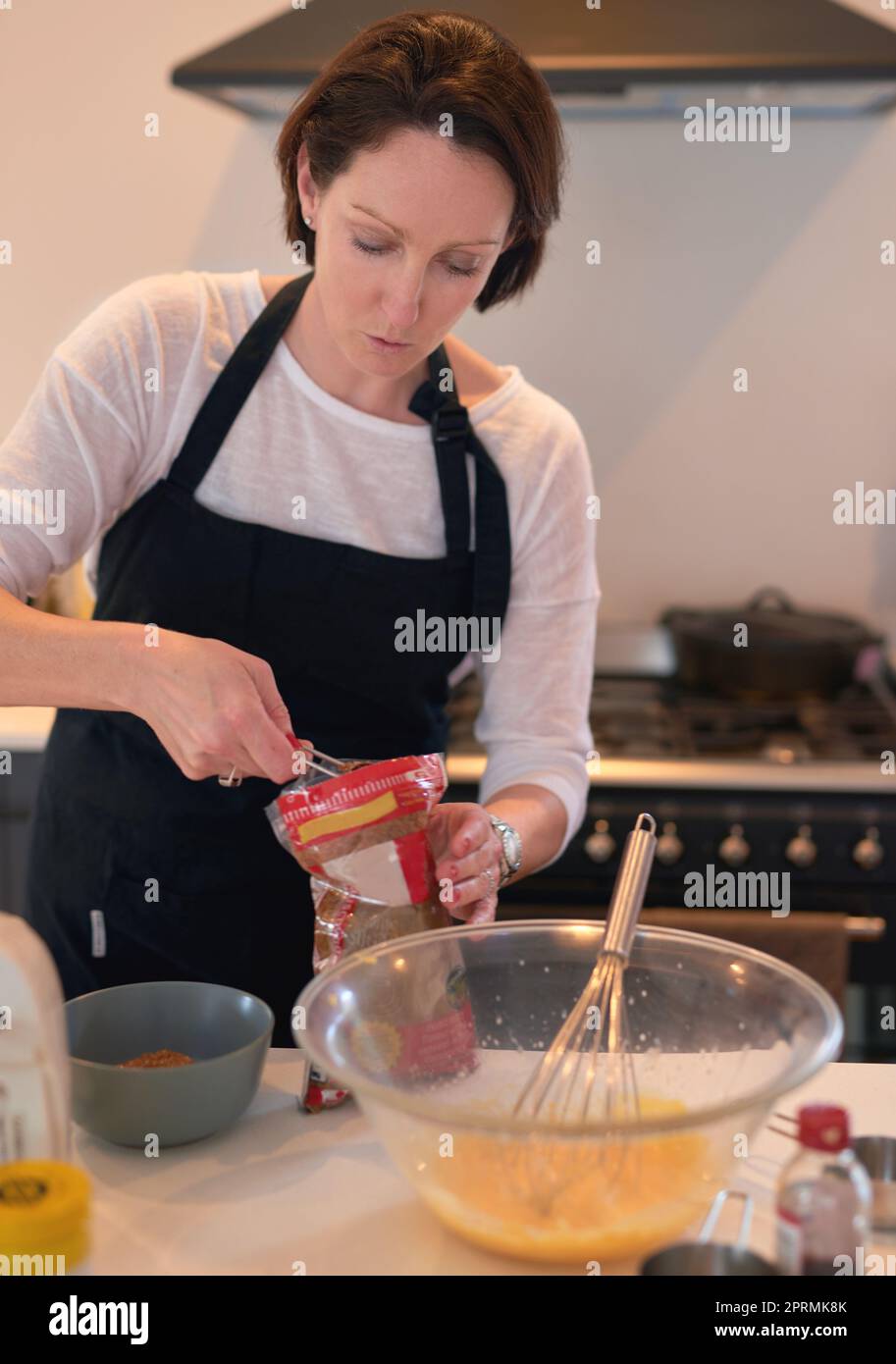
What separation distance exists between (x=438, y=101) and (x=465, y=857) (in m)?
0.63

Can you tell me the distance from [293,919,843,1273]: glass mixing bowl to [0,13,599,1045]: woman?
0.20 meters

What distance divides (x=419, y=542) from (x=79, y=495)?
343 millimetres

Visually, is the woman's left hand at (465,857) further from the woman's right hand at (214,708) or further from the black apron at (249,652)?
the black apron at (249,652)

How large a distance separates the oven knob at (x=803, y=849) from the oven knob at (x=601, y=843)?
263mm

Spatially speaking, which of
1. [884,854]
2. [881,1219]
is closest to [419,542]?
[881,1219]

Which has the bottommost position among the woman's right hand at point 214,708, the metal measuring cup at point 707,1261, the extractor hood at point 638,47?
the metal measuring cup at point 707,1261

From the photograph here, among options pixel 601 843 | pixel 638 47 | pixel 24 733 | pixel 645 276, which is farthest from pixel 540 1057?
pixel 645 276

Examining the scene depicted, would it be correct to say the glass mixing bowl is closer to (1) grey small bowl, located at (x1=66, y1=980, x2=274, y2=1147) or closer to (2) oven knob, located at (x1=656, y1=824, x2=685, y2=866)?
(1) grey small bowl, located at (x1=66, y1=980, x2=274, y2=1147)

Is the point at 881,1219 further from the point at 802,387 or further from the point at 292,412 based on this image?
the point at 802,387

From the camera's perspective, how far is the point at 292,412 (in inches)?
57.2

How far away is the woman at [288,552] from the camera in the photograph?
4.43ft

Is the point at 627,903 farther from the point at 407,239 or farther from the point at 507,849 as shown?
the point at 407,239

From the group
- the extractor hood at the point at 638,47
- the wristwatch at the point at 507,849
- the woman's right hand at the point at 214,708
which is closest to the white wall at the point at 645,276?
the extractor hood at the point at 638,47

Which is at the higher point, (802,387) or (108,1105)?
(802,387)
